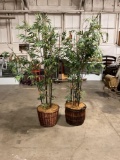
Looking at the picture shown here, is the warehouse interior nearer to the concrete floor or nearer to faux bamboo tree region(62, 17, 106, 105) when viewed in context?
the concrete floor

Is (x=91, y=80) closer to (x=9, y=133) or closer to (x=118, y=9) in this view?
(x=118, y=9)

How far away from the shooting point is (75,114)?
3.24 m

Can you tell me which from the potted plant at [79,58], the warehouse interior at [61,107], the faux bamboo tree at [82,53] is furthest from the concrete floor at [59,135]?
the faux bamboo tree at [82,53]

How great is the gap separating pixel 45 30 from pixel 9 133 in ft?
6.60

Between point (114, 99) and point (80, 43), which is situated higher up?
point (80, 43)

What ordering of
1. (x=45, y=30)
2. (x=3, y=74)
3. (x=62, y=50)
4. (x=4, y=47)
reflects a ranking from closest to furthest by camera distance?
(x=45, y=30), (x=62, y=50), (x=3, y=74), (x=4, y=47)

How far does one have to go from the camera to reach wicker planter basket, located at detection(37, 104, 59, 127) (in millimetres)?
3178

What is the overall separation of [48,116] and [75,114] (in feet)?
1.75

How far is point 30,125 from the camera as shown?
3404mm

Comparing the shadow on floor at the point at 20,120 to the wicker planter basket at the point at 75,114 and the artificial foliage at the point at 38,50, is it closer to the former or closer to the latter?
the wicker planter basket at the point at 75,114

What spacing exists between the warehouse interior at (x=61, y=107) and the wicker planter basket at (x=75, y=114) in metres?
0.10

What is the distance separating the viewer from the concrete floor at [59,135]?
8.35ft

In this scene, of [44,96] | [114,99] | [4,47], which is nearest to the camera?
[44,96]

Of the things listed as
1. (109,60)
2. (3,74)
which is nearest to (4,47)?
(3,74)
